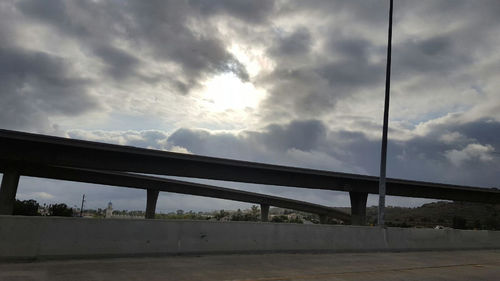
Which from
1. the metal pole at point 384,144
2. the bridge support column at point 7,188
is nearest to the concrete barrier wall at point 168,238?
the metal pole at point 384,144

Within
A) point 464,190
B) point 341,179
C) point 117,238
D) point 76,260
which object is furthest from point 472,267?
point 464,190

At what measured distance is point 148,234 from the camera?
11.3m

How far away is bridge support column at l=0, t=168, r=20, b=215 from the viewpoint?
41.4 meters

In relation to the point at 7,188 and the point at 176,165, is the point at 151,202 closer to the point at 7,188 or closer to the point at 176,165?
the point at 176,165

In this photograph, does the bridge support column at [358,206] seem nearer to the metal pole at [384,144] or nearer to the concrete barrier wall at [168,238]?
the metal pole at [384,144]

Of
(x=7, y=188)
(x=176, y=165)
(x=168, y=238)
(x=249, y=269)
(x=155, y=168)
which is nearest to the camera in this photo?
(x=249, y=269)

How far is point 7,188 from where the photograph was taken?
4172cm

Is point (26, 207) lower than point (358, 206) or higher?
lower

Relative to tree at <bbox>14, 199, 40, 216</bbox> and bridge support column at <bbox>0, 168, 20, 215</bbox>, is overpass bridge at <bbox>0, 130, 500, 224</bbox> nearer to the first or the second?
bridge support column at <bbox>0, 168, 20, 215</bbox>

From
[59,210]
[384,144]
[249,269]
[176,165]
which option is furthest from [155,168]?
[249,269]

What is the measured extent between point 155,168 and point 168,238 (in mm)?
32042

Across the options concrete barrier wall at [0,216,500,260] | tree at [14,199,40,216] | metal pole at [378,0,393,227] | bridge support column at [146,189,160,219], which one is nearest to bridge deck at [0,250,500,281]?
→ concrete barrier wall at [0,216,500,260]

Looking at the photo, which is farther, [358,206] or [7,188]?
[358,206]

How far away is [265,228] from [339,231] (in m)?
3.55
